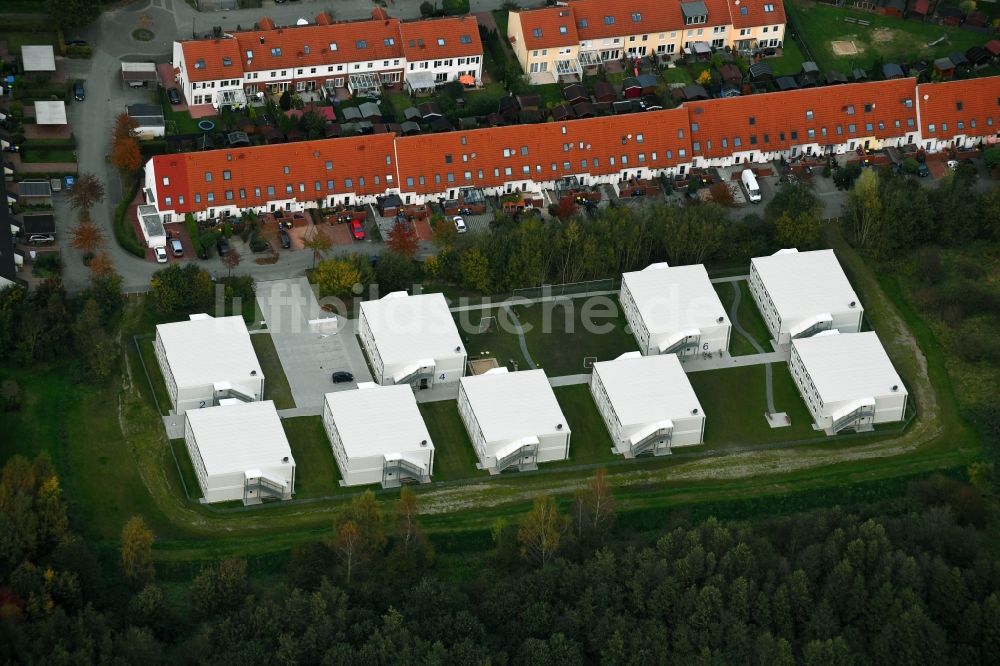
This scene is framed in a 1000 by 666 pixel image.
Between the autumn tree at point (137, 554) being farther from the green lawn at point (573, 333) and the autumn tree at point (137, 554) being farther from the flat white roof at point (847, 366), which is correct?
the flat white roof at point (847, 366)

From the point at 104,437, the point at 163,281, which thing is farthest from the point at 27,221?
the point at 104,437

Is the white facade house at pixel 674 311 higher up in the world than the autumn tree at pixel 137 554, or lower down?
higher up

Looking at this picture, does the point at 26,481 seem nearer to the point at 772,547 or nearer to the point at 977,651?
the point at 772,547

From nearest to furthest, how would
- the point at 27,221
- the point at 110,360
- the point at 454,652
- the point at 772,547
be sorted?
the point at 454,652
the point at 772,547
the point at 110,360
the point at 27,221

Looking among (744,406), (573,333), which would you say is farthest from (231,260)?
(744,406)

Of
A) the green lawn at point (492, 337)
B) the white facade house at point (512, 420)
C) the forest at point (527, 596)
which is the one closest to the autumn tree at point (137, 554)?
the forest at point (527, 596)

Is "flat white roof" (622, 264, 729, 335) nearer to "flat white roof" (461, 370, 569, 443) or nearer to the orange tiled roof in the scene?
"flat white roof" (461, 370, 569, 443)

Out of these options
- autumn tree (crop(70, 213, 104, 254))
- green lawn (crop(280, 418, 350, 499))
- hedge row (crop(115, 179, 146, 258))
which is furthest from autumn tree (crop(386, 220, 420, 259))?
autumn tree (crop(70, 213, 104, 254))
